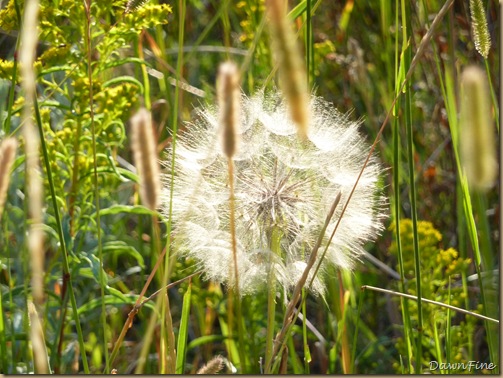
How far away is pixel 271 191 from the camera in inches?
77.7

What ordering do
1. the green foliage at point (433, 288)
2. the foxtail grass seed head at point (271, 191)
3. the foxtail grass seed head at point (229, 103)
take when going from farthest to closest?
the green foliage at point (433, 288) < the foxtail grass seed head at point (271, 191) < the foxtail grass seed head at point (229, 103)

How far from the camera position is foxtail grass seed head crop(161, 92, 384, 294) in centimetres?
185

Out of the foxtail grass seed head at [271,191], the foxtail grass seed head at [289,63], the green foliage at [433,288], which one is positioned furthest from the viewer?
the green foliage at [433,288]

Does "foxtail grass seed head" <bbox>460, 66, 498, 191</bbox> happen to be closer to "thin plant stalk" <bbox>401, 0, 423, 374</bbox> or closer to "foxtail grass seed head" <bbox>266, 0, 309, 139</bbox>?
"foxtail grass seed head" <bbox>266, 0, 309, 139</bbox>

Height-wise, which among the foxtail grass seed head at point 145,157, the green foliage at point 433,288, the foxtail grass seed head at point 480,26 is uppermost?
the foxtail grass seed head at point 480,26

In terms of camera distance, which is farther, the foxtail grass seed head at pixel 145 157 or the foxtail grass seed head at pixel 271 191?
the foxtail grass seed head at pixel 271 191

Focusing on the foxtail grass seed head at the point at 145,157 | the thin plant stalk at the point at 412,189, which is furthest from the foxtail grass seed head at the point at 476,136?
the thin plant stalk at the point at 412,189

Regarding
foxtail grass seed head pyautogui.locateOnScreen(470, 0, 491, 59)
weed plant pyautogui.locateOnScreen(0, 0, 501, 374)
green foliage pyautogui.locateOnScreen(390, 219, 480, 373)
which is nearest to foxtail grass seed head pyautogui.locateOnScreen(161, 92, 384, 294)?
weed plant pyautogui.locateOnScreen(0, 0, 501, 374)

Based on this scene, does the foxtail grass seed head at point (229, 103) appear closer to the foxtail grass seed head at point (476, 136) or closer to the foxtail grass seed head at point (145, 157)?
the foxtail grass seed head at point (145, 157)

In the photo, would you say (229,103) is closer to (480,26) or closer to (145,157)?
(145,157)

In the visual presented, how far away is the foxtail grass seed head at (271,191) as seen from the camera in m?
1.85

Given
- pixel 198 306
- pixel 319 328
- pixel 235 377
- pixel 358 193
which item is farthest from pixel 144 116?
pixel 319 328

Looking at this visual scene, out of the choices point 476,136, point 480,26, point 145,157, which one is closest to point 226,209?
point 480,26

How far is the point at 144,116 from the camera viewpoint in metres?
1.00
